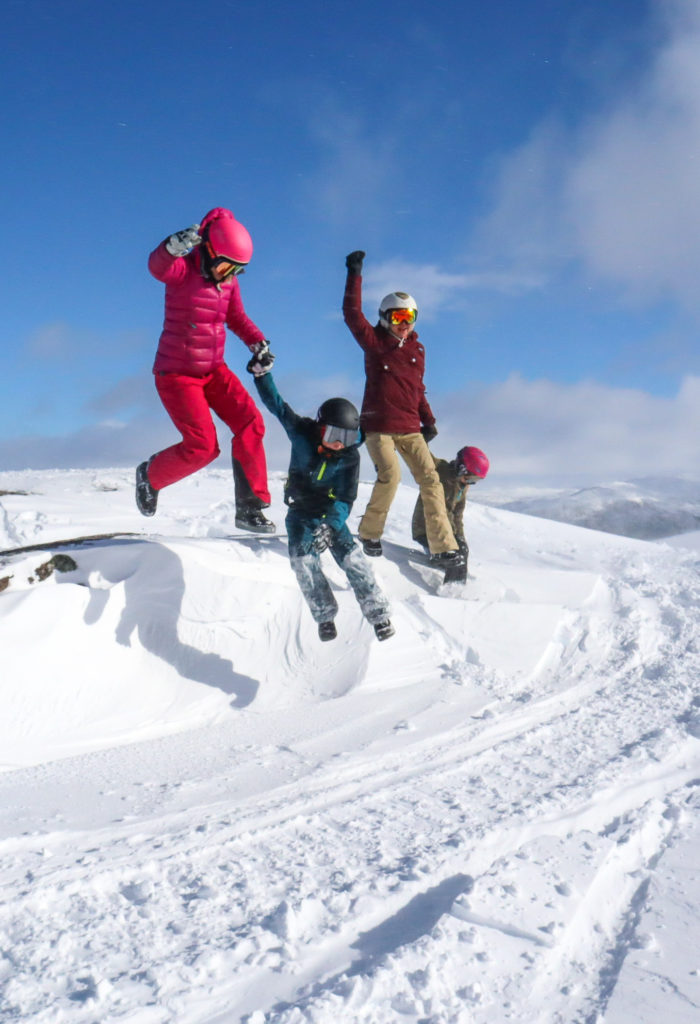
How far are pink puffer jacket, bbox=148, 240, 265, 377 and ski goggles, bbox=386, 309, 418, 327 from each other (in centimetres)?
111

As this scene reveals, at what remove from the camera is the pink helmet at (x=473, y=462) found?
5715mm

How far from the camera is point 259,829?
8.86ft

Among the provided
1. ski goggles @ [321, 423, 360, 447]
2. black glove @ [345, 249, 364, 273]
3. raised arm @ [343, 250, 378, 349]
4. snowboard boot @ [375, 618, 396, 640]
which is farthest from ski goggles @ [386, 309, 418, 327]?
snowboard boot @ [375, 618, 396, 640]

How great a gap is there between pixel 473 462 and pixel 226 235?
108 inches

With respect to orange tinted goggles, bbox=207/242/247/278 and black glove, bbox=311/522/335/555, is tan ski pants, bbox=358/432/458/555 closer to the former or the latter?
black glove, bbox=311/522/335/555

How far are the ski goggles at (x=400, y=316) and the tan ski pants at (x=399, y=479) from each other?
80 centimetres

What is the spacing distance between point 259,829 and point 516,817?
39.5 inches

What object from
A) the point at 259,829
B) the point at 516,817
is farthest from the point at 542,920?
the point at 259,829

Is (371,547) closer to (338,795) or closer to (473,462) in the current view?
(473,462)

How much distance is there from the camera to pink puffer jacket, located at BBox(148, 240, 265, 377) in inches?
158

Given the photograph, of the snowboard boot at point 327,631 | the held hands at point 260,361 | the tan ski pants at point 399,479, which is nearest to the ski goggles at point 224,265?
the held hands at point 260,361

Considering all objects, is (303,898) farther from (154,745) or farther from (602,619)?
(602,619)

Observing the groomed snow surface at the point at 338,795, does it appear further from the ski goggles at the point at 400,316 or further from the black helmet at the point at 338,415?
the ski goggles at the point at 400,316

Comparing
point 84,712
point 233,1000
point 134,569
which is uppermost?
point 134,569
